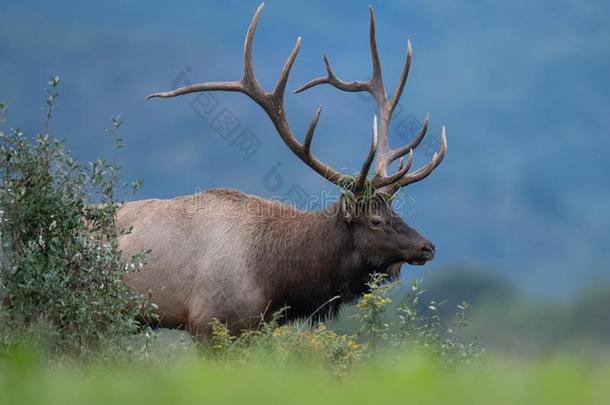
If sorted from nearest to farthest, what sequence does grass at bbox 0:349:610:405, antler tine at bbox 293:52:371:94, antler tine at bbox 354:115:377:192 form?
1. grass at bbox 0:349:610:405
2. antler tine at bbox 354:115:377:192
3. antler tine at bbox 293:52:371:94

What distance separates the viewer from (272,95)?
368 inches

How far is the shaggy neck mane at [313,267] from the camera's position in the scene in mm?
8859

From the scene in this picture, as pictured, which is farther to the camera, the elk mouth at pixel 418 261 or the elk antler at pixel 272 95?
the elk antler at pixel 272 95

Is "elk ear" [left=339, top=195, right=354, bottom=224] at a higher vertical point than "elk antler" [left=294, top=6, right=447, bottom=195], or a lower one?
lower

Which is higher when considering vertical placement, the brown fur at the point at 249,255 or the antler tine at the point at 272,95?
the antler tine at the point at 272,95

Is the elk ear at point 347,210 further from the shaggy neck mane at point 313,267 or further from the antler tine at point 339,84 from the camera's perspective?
the antler tine at point 339,84

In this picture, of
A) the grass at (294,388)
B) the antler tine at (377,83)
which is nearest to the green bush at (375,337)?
the antler tine at (377,83)

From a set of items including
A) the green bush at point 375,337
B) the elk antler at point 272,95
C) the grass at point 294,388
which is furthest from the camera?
the elk antler at point 272,95

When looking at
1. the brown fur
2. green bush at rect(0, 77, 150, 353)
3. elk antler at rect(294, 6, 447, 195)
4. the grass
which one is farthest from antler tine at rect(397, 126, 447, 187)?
the grass

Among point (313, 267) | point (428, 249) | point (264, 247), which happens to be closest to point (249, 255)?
point (264, 247)

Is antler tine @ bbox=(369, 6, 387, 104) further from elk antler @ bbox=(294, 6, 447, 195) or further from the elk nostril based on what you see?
the elk nostril

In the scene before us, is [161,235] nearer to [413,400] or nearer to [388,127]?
[388,127]

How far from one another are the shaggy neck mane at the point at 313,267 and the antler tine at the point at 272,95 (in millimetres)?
455

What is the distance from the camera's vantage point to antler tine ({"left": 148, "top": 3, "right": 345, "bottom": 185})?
905 cm
